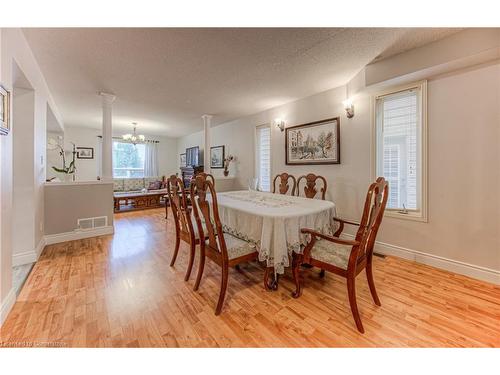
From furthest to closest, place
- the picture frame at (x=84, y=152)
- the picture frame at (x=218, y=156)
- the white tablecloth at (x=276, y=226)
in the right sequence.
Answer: the picture frame at (x=84, y=152) → the picture frame at (x=218, y=156) → the white tablecloth at (x=276, y=226)

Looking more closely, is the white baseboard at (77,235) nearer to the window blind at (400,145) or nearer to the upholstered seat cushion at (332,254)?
the upholstered seat cushion at (332,254)

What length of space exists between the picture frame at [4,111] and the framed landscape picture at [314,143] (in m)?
3.49

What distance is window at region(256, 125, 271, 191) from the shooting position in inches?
179

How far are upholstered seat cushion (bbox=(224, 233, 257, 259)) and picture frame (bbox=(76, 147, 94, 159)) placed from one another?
6.93 meters

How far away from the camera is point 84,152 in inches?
255

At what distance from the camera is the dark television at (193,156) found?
6.55 meters

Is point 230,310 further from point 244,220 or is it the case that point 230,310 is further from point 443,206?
point 443,206

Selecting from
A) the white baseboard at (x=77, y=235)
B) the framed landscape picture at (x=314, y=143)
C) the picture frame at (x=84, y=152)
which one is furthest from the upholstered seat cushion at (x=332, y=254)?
the picture frame at (x=84, y=152)

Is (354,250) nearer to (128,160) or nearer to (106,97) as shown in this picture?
(106,97)

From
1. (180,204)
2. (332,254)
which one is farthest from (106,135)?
(332,254)

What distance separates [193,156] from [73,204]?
3.88 m

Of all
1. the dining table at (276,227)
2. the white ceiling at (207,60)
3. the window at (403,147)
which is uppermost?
the white ceiling at (207,60)

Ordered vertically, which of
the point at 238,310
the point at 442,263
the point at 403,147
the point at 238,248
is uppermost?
the point at 403,147
